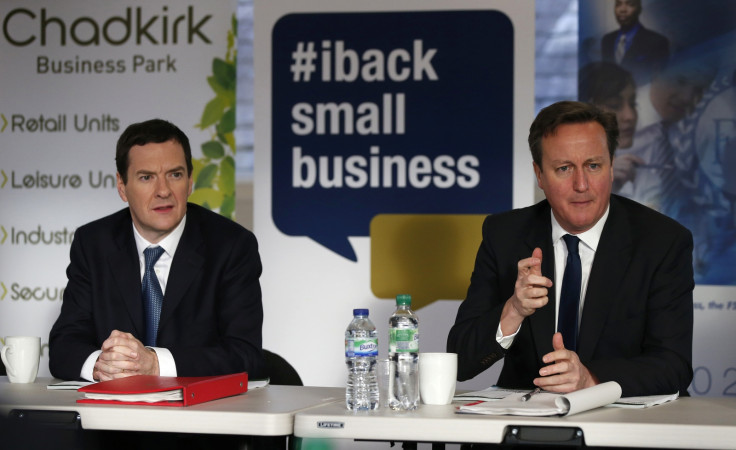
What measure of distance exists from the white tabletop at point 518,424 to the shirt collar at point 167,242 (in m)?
1.15

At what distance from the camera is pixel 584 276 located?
9.04 feet

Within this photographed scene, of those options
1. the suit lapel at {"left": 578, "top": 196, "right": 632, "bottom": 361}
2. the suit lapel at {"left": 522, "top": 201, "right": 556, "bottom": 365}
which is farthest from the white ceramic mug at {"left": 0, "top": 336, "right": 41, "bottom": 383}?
the suit lapel at {"left": 578, "top": 196, "right": 632, "bottom": 361}

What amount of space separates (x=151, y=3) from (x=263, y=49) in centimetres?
63

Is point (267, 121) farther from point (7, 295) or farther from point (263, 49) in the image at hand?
point (7, 295)

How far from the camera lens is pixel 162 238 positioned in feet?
10.1

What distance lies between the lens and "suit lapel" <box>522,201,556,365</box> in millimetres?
2658

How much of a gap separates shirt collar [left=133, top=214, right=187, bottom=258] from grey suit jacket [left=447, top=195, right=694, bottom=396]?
36.8 inches

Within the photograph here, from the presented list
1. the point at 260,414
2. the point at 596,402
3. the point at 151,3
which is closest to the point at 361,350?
the point at 260,414

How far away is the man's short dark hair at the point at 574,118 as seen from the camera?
2.77m

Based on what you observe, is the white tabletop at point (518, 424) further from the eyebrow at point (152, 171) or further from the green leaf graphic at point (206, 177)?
the green leaf graphic at point (206, 177)

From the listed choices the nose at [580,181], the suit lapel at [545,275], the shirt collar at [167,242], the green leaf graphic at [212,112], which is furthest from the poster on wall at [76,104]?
the nose at [580,181]

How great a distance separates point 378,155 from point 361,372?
2.55 meters

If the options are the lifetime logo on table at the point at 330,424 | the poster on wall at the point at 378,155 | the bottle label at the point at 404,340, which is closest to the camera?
the lifetime logo on table at the point at 330,424

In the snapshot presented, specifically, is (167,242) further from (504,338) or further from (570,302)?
(570,302)
